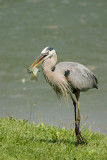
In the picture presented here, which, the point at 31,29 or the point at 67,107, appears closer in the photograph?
the point at 67,107

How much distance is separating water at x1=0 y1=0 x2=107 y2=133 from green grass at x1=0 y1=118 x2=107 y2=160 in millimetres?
889

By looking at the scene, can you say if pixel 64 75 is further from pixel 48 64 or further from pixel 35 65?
pixel 35 65

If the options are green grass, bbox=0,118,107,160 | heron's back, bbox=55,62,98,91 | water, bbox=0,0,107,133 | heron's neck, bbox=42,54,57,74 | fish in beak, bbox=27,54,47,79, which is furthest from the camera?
water, bbox=0,0,107,133

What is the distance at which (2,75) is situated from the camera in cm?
1196

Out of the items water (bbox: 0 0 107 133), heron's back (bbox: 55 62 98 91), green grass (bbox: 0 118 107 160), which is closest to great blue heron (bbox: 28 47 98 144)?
heron's back (bbox: 55 62 98 91)

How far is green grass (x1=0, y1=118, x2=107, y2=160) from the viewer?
5.88m

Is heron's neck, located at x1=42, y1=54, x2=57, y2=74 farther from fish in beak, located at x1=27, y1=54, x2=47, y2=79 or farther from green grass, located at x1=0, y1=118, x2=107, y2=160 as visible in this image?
green grass, located at x1=0, y1=118, x2=107, y2=160

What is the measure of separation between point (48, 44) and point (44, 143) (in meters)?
7.95

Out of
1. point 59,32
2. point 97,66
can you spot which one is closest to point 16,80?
point 97,66

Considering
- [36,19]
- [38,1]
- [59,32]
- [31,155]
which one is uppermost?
[38,1]

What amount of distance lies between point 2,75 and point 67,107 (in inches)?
120

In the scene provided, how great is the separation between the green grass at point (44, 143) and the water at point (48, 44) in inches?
35.0

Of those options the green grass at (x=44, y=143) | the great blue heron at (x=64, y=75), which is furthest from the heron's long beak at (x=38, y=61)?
the green grass at (x=44, y=143)

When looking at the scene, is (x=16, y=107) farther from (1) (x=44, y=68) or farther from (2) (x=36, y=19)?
(2) (x=36, y=19)
